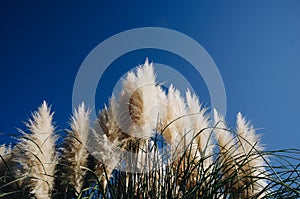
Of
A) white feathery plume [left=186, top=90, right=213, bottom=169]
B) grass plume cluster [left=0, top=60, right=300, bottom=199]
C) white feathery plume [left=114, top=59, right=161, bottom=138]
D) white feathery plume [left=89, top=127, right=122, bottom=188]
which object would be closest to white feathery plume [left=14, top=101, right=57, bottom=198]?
grass plume cluster [left=0, top=60, right=300, bottom=199]

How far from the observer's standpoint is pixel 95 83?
3354 millimetres

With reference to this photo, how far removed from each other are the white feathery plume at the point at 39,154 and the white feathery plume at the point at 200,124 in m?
0.96

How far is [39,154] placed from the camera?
2869 millimetres

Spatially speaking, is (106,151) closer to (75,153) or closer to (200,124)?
(75,153)

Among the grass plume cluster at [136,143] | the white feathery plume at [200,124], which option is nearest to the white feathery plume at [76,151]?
the grass plume cluster at [136,143]

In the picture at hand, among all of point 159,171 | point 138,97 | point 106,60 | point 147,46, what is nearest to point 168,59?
point 147,46

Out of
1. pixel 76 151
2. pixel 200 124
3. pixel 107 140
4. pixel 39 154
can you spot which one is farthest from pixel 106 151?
pixel 200 124

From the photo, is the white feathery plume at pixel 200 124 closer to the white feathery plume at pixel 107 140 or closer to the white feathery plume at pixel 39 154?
the white feathery plume at pixel 107 140

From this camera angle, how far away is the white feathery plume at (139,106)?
8.83ft

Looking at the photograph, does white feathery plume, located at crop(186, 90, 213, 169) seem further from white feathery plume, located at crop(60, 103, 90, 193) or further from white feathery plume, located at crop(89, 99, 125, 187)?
white feathery plume, located at crop(60, 103, 90, 193)

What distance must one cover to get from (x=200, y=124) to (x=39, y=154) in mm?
1155

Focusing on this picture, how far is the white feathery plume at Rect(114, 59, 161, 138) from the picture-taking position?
2691 millimetres

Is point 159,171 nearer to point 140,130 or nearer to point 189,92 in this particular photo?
point 140,130

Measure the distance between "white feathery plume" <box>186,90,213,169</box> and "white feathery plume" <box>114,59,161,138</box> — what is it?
0.24 m
